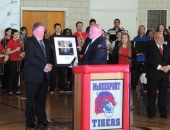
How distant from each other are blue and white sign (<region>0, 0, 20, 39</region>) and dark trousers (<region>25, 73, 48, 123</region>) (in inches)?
250

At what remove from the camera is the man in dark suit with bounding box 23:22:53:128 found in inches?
288

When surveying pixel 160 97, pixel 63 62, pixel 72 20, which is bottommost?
pixel 160 97

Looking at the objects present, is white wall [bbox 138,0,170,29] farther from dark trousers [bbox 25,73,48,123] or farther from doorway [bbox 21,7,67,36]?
dark trousers [bbox 25,73,48,123]

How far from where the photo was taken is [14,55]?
38.8 ft

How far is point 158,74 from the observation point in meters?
8.61

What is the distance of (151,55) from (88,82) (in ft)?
8.99

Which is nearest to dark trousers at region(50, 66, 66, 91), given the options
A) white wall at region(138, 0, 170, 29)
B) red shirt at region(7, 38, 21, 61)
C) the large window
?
red shirt at region(7, 38, 21, 61)

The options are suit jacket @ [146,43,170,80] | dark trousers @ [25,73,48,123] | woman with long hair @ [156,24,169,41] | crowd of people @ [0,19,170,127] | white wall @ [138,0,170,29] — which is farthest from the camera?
white wall @ [138,0,170,29]

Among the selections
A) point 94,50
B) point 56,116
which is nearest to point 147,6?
point 56,116

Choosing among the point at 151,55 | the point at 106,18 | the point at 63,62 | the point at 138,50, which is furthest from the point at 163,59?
the point at 106,18

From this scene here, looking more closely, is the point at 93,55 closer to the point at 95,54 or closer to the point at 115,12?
the point at 95,54

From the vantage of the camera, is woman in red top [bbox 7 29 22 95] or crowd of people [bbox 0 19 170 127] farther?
woman in red top [bbox 7 29 22 95]

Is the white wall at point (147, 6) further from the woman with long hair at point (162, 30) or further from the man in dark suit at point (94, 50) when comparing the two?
the man in dark suit at point (94, 50)

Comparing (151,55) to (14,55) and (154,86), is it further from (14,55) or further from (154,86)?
(14,55)
